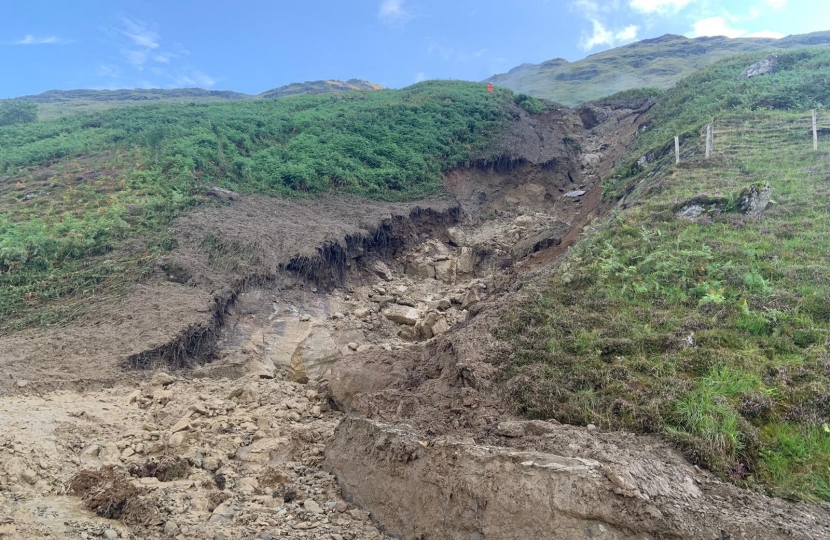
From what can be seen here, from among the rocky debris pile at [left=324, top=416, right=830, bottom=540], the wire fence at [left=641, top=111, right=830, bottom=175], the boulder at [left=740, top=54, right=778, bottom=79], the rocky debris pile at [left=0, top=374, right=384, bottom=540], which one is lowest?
the rocky debris pile at [left=0, top=374, right=384, bottom=540]

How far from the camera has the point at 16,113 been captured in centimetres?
3306

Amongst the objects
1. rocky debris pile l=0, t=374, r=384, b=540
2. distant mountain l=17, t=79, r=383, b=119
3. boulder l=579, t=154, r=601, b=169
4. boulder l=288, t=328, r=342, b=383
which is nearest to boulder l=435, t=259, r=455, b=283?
boulder l=288, t=328, r=342, b=383

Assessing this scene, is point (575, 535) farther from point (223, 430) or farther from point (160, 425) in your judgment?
point (160, 425)

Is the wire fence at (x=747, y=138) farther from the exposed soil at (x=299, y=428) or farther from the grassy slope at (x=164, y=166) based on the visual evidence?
the grassy slope at (x=164, y=166)

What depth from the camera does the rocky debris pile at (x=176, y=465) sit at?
4996 mm

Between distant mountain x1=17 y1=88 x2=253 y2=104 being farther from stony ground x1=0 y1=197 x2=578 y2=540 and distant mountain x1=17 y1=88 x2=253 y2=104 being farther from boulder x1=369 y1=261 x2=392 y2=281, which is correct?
stony ground x1=0 y1=197 x2=578 y2=540

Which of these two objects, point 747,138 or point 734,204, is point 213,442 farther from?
point 747,138

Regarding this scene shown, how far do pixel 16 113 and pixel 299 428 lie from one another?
38.7 m

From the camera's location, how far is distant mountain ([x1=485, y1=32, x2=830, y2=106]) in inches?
2062

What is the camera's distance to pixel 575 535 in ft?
13.1

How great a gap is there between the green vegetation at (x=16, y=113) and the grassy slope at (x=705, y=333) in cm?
3826

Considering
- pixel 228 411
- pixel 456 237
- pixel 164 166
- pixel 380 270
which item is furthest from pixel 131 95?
pixel 228 411

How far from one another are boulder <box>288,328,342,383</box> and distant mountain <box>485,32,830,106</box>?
45.6 meters

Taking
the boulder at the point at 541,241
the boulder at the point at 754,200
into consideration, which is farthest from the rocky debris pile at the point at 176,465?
the boulder at the point at 541,241
